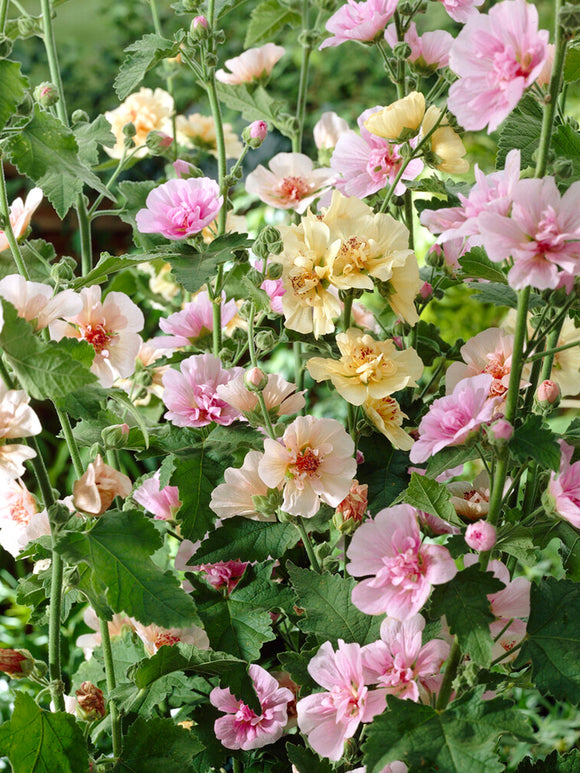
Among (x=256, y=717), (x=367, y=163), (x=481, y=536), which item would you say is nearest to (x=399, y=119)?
(x=367, y=163)

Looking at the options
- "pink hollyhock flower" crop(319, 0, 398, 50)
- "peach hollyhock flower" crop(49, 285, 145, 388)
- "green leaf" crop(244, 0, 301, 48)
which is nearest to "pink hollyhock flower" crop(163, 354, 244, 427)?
"peach hollyhock flower" crop(49, 285, 145, 388)

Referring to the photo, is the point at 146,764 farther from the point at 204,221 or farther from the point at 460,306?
the point at 460,306

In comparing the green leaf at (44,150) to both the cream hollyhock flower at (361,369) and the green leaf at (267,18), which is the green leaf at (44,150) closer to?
the cream hollyhock flower at (361,369)

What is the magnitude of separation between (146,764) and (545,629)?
0.26 metres

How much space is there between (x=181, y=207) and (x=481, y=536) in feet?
0.98

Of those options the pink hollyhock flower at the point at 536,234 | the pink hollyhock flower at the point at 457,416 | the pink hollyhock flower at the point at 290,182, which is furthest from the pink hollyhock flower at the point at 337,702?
the pink hollyhock flower at the point at 290,182

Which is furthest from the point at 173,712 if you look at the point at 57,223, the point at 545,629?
the point at 57,223

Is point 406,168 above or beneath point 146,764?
above

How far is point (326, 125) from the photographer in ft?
2.62

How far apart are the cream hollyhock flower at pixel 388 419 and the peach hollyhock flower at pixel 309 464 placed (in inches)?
0.9

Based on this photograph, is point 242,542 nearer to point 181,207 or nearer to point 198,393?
point 198,393

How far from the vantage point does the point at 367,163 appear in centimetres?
65

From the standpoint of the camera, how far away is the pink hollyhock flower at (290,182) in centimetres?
72

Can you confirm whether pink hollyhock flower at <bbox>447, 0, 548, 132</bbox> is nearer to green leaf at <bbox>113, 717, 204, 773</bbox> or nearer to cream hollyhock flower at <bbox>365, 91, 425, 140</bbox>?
cream hollyhock flower at <bbox>365, 91, 425, 140</bbox>
